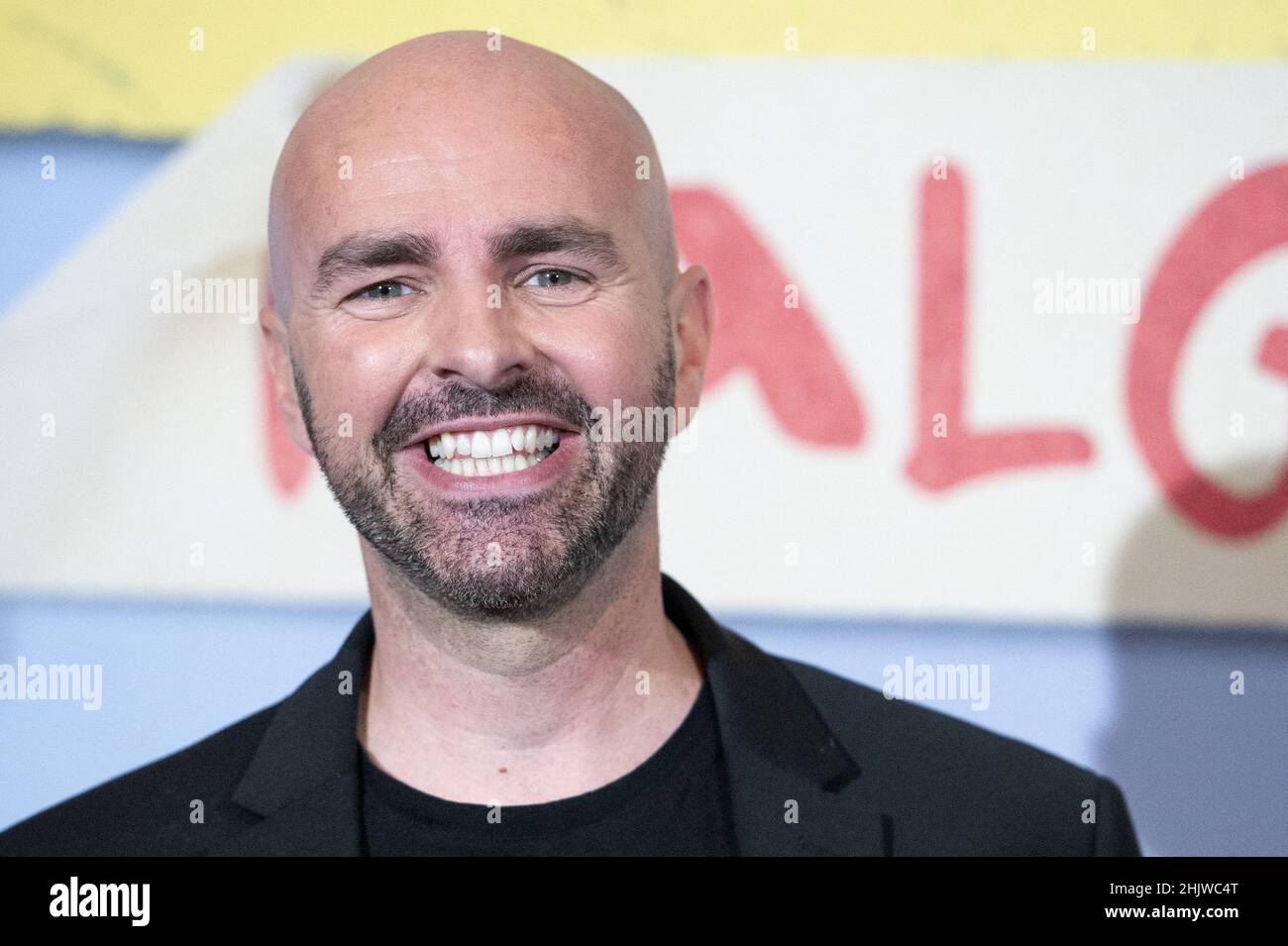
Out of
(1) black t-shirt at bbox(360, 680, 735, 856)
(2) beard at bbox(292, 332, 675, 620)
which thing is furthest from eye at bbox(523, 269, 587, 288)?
(1) black t-shirt at bbox(360, 680, 735, 856)

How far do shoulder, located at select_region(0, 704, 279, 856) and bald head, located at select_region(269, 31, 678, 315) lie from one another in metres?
0.62

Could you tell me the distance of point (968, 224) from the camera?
2361 mm

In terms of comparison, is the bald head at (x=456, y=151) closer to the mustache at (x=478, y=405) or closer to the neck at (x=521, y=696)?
the mustache at (x=478, y=405)

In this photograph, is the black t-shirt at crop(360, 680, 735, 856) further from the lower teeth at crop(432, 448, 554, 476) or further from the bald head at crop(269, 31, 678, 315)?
the bald head at crop(269, 31, 678, 315)

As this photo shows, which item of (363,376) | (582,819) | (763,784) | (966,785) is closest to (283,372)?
(363,376)

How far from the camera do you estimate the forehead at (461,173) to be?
1.59 m

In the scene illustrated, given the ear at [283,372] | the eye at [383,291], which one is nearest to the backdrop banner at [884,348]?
the ear at [283,372]

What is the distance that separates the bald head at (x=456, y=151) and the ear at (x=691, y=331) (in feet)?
0.24

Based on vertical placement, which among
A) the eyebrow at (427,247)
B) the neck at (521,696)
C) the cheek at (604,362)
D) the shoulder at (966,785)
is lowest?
the shoulder at (966,785)

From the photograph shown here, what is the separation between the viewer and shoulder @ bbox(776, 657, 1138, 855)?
178 centimetres

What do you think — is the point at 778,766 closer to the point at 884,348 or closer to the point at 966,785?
the point at 966,785
